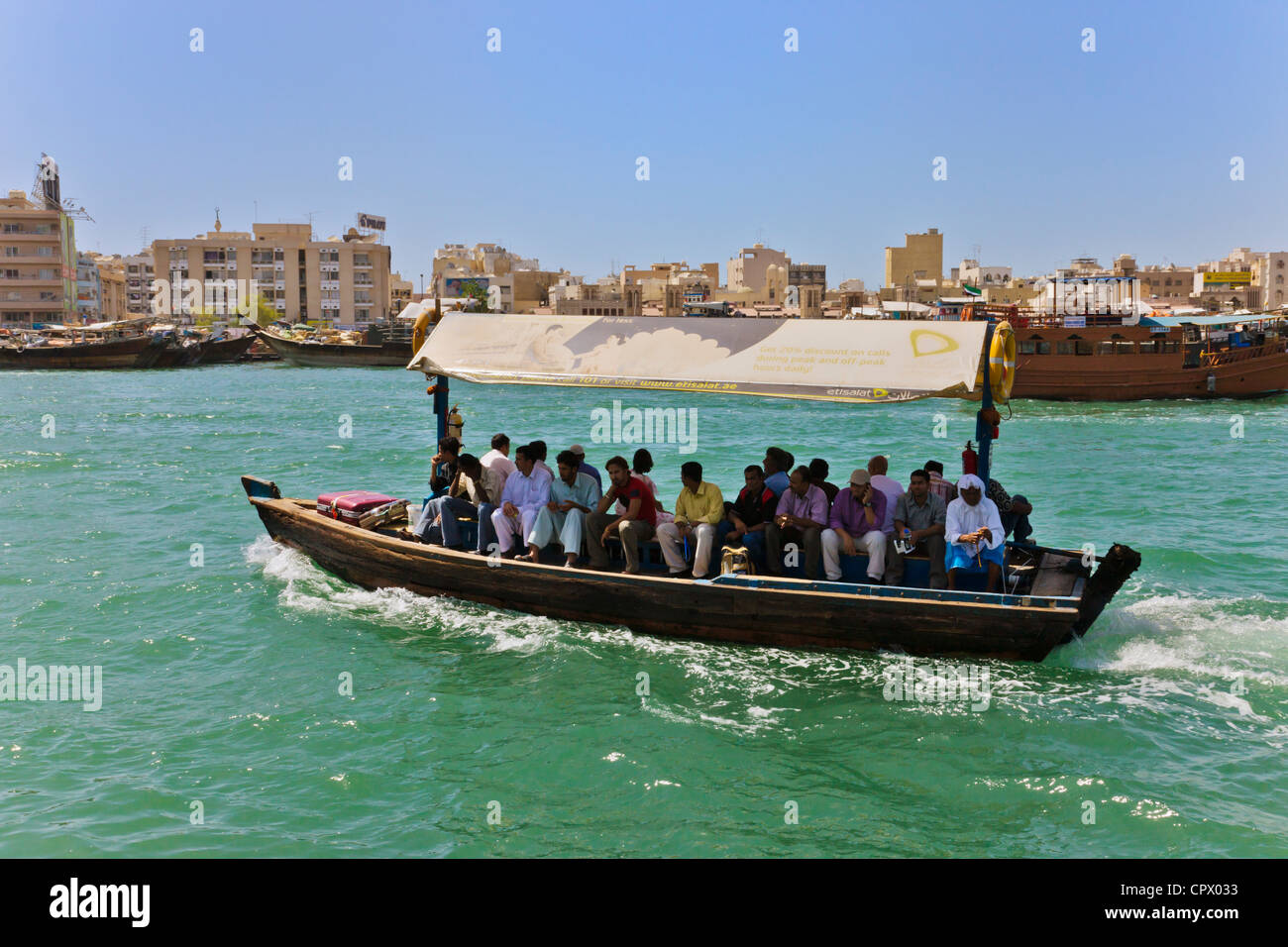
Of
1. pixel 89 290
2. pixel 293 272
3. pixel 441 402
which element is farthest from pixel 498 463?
pixel 89 290

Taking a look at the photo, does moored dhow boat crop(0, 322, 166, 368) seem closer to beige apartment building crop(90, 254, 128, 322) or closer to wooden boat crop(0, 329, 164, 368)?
wooden boat crop(0, 329, 164, 368)

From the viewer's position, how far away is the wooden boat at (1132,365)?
136 feet

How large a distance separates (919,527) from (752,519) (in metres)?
1.35

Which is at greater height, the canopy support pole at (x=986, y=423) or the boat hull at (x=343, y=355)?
the boat hull at (x=343, y=355)

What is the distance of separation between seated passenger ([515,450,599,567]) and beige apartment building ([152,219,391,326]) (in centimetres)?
9760

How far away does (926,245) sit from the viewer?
137 m

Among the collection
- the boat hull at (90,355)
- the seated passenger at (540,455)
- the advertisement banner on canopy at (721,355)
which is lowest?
the seated passenger at (540,455)

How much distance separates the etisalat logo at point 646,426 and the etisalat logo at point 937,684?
18192mm

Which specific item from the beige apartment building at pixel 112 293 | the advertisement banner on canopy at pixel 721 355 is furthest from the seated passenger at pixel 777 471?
the beige apartment building at pixel 112 293

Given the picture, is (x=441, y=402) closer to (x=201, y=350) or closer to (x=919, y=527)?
(x=919, y=527)

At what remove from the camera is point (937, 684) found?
8.50 m

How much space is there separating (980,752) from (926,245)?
136471 millimetres
